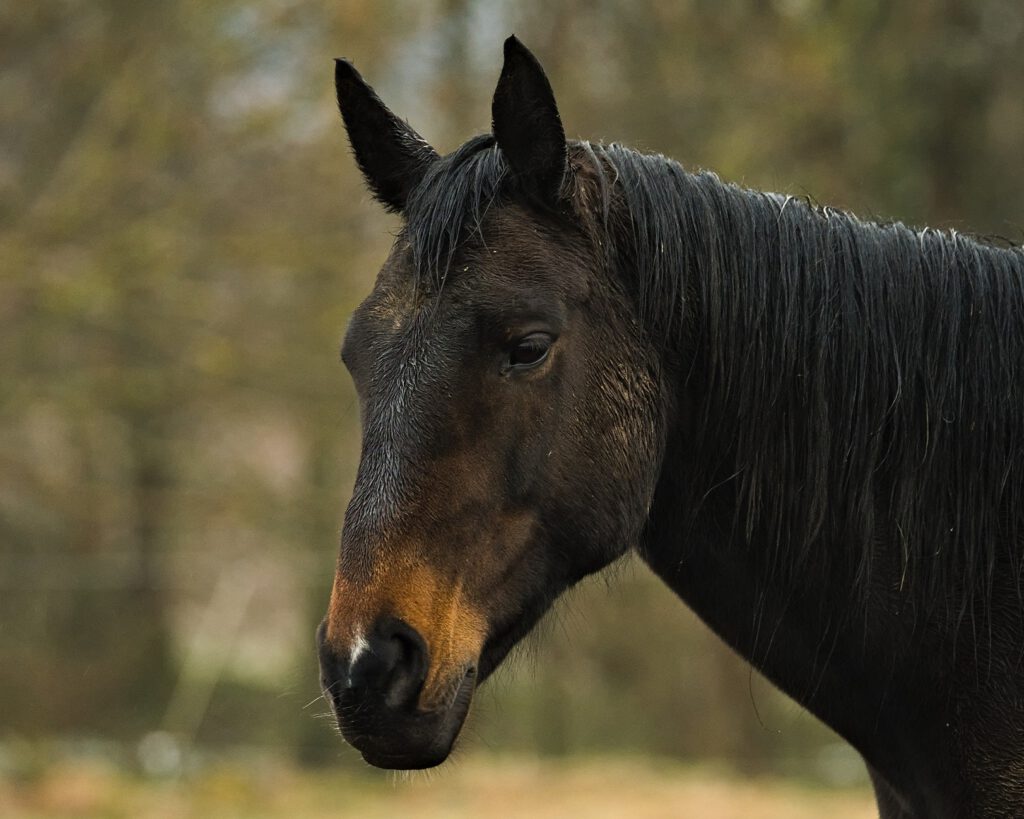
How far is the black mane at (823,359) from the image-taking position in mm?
2879

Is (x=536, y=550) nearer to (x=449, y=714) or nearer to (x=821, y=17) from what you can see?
(x=449, y=714)

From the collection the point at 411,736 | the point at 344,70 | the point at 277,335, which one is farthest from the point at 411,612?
the point at 277,335

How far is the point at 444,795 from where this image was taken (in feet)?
39.6

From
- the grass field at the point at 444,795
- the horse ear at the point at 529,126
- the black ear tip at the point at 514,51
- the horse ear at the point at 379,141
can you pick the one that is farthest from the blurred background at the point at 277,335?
the black ear tip at the point at 514,51

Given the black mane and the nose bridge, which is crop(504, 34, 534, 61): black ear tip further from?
the nose bridge

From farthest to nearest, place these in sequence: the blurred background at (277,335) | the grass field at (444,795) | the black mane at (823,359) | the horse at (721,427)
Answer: the grass field at (444,795) → the blurred background at (277,335) → the black mane at (823,359) → the horse at (721,427)

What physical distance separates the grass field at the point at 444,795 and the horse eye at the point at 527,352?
27.2 feet

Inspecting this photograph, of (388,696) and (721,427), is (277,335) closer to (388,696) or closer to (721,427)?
(721,427)

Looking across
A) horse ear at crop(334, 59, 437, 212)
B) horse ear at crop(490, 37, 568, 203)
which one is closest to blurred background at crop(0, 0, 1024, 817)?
horse ear at crop(334, 59, 437, 212)

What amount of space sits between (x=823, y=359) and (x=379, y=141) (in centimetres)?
123

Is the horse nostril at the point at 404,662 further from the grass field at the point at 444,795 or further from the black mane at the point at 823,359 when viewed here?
the grass field at the point at 444,795

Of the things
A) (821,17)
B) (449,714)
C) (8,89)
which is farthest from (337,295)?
(449,714)

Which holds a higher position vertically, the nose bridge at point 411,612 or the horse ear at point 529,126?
the horse ear at point 529,126

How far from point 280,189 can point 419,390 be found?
10.4m
